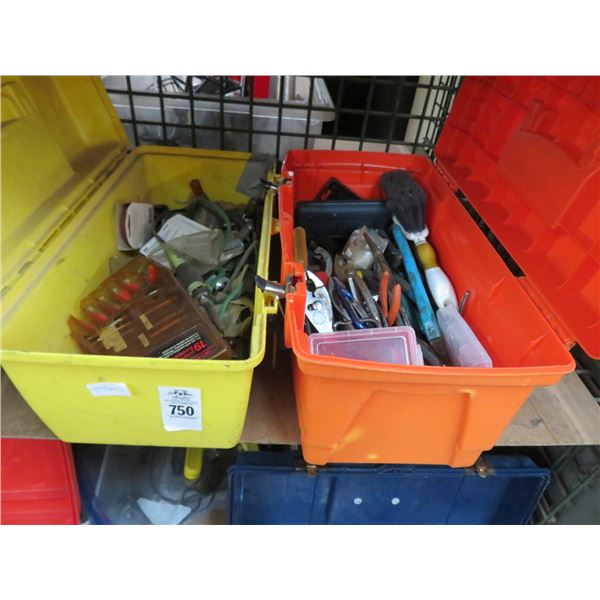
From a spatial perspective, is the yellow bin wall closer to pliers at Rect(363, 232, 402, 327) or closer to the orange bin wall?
the orange bin wall

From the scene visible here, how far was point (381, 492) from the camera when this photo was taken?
863 millimetres

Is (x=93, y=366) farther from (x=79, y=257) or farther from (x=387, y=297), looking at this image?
(x=387, y=297)

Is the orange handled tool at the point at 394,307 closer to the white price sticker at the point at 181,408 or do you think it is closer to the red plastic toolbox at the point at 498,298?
the red plastic toolbox at the point at 498,298

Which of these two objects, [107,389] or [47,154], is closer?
[107,389]

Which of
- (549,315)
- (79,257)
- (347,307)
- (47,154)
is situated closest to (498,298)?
(549,315)

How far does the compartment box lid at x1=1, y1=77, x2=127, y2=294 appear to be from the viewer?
0.69 metres

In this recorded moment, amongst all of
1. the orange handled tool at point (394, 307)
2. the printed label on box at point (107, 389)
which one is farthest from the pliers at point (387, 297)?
the printed label on box at point (107, 389)

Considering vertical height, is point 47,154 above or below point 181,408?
above

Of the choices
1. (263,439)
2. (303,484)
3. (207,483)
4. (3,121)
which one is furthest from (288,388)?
(3,121)

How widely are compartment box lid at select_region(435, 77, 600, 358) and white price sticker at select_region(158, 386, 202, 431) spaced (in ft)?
1.71

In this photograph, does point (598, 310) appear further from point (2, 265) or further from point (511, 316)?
point (2, 265)

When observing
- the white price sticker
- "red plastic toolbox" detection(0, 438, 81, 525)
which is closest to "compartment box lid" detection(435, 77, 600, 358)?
the white price sticker

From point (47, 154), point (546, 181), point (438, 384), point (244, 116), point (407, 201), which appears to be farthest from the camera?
point (244, 116)

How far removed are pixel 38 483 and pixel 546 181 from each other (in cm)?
107
